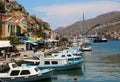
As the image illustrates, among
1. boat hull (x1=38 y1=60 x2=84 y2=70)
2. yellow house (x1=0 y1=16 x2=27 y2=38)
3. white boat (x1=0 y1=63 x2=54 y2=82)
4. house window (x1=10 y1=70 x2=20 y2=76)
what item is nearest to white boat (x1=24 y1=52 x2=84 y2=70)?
boat hull (x1=38 y1=60 x2=84 y2=70)

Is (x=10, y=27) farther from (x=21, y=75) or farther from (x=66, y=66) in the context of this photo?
(x=21, y=75)

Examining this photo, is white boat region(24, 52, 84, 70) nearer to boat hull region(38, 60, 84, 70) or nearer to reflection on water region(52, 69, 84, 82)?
boat hull region(38, 60, 84, 70)

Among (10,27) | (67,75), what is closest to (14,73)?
(67,75)

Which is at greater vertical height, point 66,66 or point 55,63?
point 55,63

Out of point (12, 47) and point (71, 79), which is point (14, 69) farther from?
point (12, 47)

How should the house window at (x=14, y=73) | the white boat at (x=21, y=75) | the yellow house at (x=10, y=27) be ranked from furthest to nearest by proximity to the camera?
the yellow house at (x=10, y=27) → the house window at (x=14, y=73) → the white boat at (x=21, y=75)

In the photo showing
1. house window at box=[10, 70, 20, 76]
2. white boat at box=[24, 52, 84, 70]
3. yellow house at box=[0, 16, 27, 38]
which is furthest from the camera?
yellow house at box=[0, 16, 27, 38]

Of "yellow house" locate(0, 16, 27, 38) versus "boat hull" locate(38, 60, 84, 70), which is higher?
"yellow house" locate(0, 16, 27, 38)

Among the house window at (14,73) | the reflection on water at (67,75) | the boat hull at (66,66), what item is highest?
the house window at (14,73)

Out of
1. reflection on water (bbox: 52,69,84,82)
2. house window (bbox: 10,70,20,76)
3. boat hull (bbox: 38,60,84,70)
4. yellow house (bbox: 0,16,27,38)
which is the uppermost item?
yellow house (bbox: 0,16,27,38)

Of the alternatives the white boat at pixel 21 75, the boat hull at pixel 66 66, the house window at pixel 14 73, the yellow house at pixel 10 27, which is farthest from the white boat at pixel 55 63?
the yellow house at pixel 10 27

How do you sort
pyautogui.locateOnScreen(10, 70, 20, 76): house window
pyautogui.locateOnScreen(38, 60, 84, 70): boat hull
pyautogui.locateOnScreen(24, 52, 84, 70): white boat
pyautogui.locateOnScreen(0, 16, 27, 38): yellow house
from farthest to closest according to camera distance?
pyautogui.locateOnScreen(0, 16, 27, 38): yellow house
pyautogui.locateOnScreen(24, 52, 84, 70): white boat
pyautogui.locateOnScreen(38, 60, 84, 70): boat hull
pyautogui.locateOnScreen(10, 70, 20, 76): house window

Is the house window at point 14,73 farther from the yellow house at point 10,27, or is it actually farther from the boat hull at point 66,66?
the yellow house at point 10,27

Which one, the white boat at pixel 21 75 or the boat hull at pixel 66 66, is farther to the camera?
the boat hull at pixel 66 66
